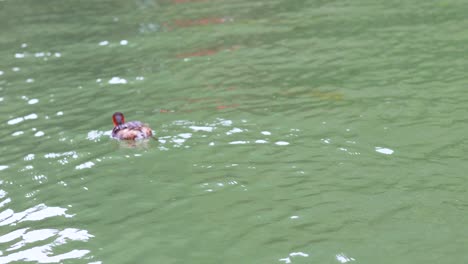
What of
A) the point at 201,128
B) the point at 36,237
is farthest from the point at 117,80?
the point at 36,237

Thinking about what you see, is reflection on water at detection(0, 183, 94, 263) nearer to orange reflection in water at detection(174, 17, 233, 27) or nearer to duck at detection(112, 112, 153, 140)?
duck at detection(112, 112, 153, 140)

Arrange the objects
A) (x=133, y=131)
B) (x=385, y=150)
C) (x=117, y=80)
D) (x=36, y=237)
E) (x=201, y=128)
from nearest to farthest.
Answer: (x=36, y=237) < (x=385, y=150) < (x=133, y=131) < (x=201, y=128) < (x=117, y=80)

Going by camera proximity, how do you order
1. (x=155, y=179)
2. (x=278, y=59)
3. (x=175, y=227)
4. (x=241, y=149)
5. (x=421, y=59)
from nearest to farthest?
(x=175, y=227) → (x=155, y=179) → (x=241, y=149) → (x=421, y=59) → (x=278, y=59)

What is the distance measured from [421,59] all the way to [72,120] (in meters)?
7.07

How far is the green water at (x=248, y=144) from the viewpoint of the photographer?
8.08 m

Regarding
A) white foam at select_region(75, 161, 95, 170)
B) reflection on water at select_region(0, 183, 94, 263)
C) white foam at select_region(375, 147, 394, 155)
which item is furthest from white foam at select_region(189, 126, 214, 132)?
reflection on water at select_region(0, 183, 94, 263)

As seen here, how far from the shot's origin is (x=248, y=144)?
36.3 ft

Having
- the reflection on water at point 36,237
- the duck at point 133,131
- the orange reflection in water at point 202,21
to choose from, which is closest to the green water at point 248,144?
the reflection on water at point 36,237

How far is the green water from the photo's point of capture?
8078 mm

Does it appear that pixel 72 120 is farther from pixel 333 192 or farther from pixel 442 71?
pixel 442 71

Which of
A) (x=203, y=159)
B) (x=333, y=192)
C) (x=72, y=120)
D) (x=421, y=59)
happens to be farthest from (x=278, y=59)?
(x=333, y=192)

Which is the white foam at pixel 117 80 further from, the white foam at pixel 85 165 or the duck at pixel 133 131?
the white foam at pixel 85 165

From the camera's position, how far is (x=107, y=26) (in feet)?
74.5

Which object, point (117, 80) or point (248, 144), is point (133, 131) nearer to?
point (248, 144)
